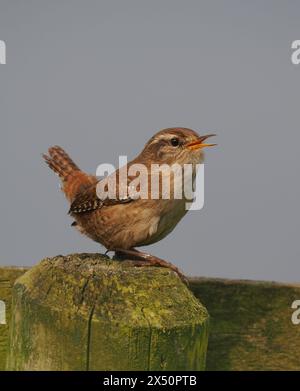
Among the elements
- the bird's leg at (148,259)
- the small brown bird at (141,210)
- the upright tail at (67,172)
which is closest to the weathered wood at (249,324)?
the bird's leg at (148,259)

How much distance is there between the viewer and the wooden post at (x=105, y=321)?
2262 millimetres

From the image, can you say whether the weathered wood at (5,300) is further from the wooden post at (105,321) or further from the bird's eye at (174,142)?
the bird's eye at (174,142)

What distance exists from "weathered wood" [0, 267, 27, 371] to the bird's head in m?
1.34

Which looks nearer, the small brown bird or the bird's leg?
the bird's leg

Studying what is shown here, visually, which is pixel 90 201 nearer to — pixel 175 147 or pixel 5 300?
pixel 175 147

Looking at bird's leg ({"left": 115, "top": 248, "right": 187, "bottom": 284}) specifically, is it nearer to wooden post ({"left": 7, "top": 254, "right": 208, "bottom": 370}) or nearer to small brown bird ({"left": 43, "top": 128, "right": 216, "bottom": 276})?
small brown bird ({"left": 43, "top": 128, "right": 216, "bottom": 276})

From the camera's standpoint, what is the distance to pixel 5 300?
3.01 metres

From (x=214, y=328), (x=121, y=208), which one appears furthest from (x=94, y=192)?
(x=214, y=328)

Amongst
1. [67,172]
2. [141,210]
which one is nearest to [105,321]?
[141,210]

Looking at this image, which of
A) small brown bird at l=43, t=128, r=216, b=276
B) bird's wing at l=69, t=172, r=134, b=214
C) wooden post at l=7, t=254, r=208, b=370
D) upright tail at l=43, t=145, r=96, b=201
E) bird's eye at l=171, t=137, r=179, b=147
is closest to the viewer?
wooden post at l=7, t=254, r=208, b=370

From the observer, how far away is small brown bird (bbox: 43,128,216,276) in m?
3.90

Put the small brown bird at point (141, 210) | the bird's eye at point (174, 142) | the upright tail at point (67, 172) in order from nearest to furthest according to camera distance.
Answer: the small brown bird at point (141, 210), the bird's eye at point (174, 142), the upright tail at point (67, 172)

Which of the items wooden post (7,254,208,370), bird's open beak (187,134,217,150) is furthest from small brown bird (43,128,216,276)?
wooden post (7,254,208,370)

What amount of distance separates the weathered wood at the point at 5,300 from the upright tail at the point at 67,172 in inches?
66.0
